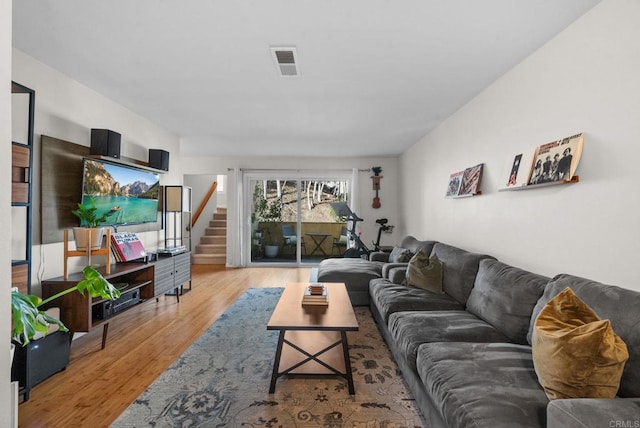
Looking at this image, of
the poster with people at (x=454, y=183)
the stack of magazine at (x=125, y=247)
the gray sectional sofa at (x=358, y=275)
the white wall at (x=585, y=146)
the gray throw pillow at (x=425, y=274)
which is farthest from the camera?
the gray sectional sofa at (x=358, y=275)

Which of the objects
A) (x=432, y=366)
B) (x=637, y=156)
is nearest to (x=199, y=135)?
(x=432, y=366)

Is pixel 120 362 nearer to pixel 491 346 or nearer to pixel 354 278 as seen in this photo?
pixel 354 278

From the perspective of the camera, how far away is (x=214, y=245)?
775 centimetres

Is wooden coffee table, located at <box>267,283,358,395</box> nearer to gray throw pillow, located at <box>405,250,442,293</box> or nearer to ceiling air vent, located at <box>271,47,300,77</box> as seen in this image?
gray throw pillow, located at <box>405,250,442,293</box>

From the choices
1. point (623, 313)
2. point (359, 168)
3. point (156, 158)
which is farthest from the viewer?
point (359, 168)

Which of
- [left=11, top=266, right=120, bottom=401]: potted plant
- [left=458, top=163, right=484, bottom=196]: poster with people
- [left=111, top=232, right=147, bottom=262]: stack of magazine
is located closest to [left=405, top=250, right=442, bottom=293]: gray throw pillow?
[left=458, top=163, right=484, bottom=196]: poster with people

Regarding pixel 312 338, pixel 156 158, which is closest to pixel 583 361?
pixel 312 338

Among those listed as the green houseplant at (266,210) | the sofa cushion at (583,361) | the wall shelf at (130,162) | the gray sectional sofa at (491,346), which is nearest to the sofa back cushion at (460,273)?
the gray sectional sofa at (491,346)

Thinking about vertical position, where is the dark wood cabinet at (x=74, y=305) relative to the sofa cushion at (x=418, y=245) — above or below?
below

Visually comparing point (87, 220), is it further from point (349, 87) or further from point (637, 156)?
point (637, 156)

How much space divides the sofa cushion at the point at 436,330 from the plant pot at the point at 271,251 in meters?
5.06

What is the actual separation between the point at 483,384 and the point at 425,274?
176cm

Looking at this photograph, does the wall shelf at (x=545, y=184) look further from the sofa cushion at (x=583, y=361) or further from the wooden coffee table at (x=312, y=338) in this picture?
the wooden coffee table at (x=312, y=338)

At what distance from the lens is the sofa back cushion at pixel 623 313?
132cm
